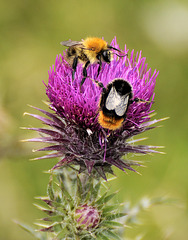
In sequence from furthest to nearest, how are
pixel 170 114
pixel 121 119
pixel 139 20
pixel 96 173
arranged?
pixel 139 20
pixel 170 114
pixel 96 173
pixel 121 119

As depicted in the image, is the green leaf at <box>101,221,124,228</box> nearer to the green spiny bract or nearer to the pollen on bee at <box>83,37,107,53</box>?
the green spiny bract

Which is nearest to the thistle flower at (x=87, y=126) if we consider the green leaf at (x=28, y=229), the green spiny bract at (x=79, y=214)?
the green spiny bract at (x=79, y=214)

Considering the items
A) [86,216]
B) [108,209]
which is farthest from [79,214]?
[108,209]

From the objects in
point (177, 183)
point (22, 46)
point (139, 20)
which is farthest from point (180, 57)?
point (22, 46)

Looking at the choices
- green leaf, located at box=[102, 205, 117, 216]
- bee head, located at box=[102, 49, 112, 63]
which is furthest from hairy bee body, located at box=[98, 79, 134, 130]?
green leaf, located at box=[102, 205, 117, 216]

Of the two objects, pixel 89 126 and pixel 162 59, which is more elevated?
pixel 162 59

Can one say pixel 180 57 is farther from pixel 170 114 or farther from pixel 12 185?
pixel 12 185
